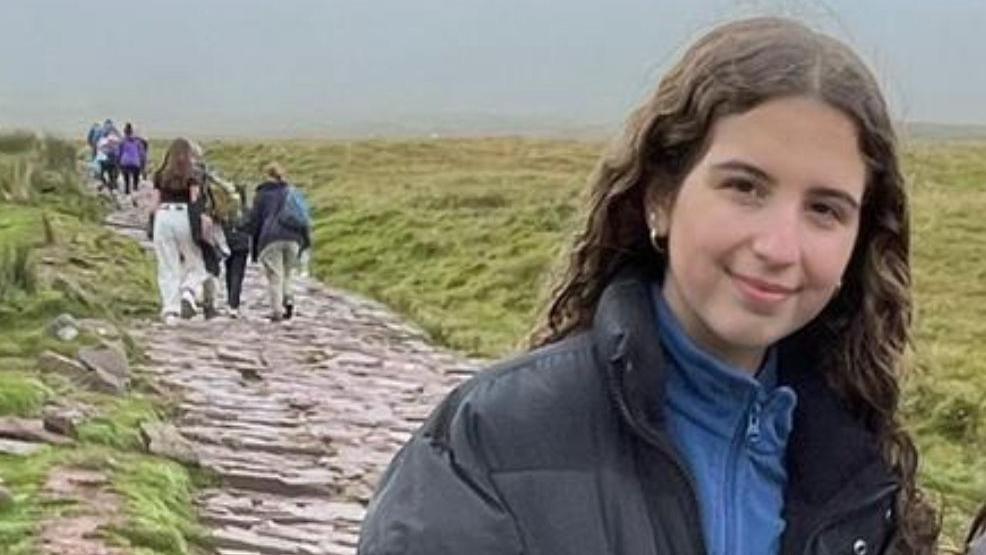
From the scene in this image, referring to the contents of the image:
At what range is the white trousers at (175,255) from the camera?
16.4 m

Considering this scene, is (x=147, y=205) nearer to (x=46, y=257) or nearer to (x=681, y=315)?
(x=46, y=257)

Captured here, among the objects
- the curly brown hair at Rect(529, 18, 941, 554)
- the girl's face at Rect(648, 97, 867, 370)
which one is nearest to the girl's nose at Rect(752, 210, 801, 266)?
the girl's face at Rect(648, 97, 867, 370)

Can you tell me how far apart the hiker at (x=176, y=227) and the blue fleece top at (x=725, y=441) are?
13796mm

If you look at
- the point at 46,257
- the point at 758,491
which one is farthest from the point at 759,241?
the point at 46,257

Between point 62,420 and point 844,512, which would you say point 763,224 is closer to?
point 844,512

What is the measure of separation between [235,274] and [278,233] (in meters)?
0.61

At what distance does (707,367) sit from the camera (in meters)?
2.64

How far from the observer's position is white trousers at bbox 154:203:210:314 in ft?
53.7

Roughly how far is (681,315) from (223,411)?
8626 mm

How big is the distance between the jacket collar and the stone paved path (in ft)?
16.6

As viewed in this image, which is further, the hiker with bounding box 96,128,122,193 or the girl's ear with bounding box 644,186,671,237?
the hiker with bounding box 96,128,122,193

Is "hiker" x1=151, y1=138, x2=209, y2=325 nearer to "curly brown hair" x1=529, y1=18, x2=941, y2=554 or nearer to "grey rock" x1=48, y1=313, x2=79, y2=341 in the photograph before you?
"grey rock" x1=48, y1=313, x2=79, y2=341

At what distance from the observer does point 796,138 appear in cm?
263

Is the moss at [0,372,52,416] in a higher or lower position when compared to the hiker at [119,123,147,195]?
higher
